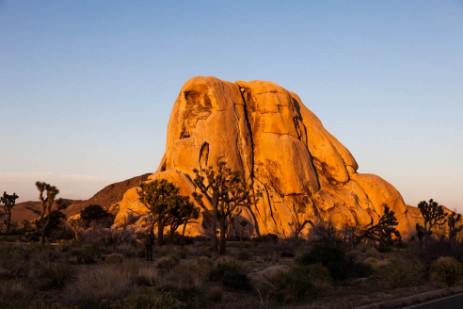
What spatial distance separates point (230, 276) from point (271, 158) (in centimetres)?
5304

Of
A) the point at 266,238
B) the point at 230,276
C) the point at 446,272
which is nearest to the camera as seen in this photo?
the point at 230,276

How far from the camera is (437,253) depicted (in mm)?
19438

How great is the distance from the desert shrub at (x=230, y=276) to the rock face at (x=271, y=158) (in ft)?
141

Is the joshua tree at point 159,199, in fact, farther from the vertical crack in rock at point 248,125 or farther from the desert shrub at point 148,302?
the desert shrub at point 148,302

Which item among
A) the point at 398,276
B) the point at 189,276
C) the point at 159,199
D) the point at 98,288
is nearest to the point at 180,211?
the point at 159,199

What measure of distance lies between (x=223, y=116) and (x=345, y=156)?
2176 cm

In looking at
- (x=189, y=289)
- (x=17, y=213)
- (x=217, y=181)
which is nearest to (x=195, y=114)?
(x=217, y=181)

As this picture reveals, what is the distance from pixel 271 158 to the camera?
67.0 m

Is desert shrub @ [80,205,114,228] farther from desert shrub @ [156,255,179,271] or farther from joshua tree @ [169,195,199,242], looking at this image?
desert shrub @ [156,255,179,271]

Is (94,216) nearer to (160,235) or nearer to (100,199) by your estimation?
(160,235)

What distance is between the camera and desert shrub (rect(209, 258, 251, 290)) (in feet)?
45.9

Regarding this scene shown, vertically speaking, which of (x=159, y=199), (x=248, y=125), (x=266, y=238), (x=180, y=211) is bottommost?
(x=266, y=238)

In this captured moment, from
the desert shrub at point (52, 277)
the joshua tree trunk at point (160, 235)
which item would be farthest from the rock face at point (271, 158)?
the desert shrub at point (52, 277)

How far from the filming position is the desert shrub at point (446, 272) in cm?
1583
